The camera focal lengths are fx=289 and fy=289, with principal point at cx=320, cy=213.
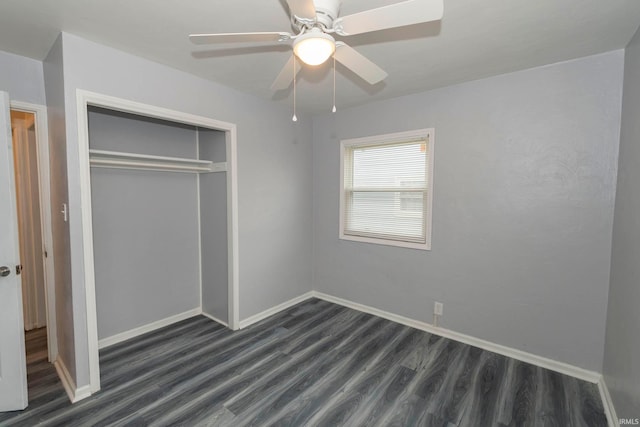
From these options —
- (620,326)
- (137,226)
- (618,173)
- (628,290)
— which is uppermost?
(618,173)

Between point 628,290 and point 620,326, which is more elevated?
point 628,290

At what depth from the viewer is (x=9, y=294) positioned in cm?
188

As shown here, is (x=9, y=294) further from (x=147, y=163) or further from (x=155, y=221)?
(x=147, y=163)

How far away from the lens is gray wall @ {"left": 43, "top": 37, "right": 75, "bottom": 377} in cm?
201

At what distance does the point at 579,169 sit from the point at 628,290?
0.96m

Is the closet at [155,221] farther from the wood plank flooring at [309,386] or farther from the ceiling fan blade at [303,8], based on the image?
the ceiling fan blade at [303,8]

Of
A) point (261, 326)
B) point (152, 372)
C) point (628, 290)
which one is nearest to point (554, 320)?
point (628, 290)

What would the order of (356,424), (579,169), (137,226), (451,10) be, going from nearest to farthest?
(451,10) < (356,424) < (579,169) < (137,226)

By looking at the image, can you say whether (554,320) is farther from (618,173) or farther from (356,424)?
(356,424)

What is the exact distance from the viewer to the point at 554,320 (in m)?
2.41

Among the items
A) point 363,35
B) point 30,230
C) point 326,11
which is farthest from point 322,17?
point 30,230

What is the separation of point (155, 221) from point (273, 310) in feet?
5.50

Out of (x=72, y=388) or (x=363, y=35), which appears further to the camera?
(x=72, y=388)

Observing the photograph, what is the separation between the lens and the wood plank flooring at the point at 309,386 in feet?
6.27
